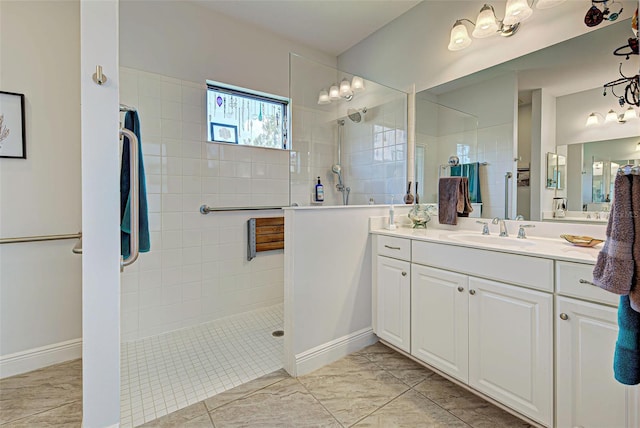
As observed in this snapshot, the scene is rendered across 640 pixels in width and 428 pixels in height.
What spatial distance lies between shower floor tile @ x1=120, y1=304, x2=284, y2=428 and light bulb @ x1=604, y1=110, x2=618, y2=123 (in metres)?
2.35

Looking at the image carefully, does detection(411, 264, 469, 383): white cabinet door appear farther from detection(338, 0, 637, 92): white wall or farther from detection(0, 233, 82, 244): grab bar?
detection(0, 233, 82, 244): grab bar

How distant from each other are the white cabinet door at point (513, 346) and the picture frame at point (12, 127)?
107 inches

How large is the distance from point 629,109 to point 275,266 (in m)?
2.74

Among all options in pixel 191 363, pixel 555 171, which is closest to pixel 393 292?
pixel 555 171

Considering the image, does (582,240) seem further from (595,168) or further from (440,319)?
(440,319)

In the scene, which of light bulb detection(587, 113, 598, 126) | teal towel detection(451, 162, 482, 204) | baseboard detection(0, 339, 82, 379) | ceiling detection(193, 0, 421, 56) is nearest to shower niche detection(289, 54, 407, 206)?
teal towel detection(451, 162, 482, 204)

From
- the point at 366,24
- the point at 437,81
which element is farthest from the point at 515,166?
the point at 366,24

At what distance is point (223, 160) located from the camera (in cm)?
261

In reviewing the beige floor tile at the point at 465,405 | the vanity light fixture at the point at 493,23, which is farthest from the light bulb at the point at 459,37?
the beige floor tile at the point at 465,405

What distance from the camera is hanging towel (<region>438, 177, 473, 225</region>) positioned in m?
2.09

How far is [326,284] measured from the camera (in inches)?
76.1

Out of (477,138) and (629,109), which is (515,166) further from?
(629,109)

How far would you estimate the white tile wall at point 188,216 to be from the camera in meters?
2.25

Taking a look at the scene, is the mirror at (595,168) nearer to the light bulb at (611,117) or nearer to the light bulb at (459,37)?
the light bulb at (611,117)
